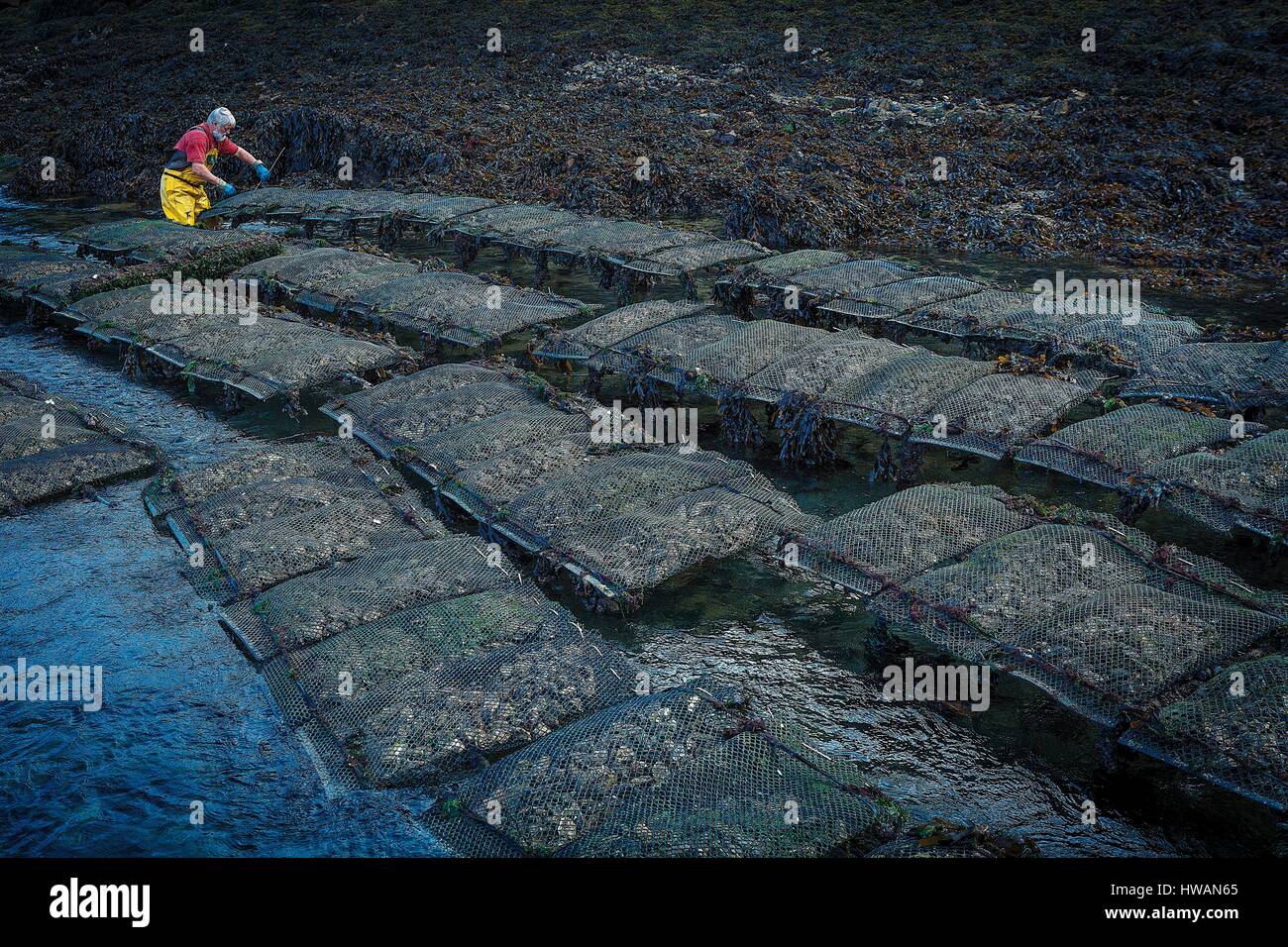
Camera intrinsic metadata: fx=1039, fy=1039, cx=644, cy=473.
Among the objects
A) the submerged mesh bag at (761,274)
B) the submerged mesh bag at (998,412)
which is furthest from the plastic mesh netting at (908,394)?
the submerged mesh bag at (761,274)

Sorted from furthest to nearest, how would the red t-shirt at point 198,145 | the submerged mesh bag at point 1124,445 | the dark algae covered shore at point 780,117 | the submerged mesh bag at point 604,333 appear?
the dark algae covered shore at point 780,117 → the red t-shirt at point 198,145 → the submerged mesh bag at point 604,333 → the submerged mesh bag at point 1124,445

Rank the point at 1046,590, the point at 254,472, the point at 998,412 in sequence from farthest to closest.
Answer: the point at 998,412 < the point at 254,472 < the point at 1046,590

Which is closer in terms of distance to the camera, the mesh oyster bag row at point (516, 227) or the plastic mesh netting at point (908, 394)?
the plastic mesh netting at point (908, 394)

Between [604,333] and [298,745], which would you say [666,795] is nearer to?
[298,745]

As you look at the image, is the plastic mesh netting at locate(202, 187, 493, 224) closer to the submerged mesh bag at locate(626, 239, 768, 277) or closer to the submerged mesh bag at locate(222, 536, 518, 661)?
the submerged mesh bag at locate(626, 239, 768, 277)

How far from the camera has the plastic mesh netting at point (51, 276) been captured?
42.4 ft

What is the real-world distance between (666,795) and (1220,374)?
21.8 ft

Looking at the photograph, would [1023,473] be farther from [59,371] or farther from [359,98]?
[359,98]

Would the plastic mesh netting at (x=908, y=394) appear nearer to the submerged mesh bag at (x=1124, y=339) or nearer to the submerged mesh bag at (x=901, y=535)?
the submerged mesh bag at (x=1124, y=339)

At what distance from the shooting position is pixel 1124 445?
764cm

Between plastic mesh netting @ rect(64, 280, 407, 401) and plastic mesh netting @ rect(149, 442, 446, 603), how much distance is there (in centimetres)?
184

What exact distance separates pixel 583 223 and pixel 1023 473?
7614mm

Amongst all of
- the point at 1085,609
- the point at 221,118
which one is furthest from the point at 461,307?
the point at 1085,609

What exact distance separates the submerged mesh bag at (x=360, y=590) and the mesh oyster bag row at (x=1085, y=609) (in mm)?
2066
